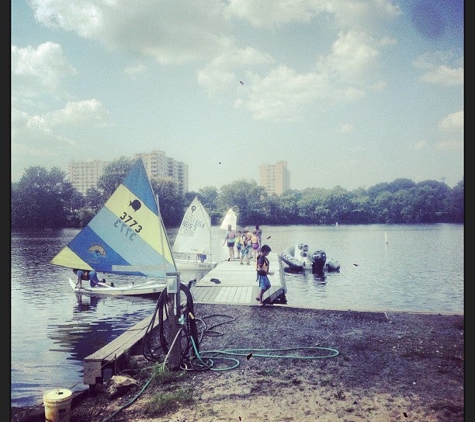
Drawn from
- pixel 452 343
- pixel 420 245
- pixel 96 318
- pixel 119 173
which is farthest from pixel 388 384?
pixel 119 173

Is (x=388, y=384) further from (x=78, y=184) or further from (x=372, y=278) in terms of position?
(x=78, y=184)

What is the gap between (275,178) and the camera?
299 feet

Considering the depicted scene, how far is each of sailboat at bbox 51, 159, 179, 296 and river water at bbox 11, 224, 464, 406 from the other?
2274 millimetres

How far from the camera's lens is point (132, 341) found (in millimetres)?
7000

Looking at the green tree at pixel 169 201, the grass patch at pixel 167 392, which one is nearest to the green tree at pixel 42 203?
the green tree at pixel 169 201

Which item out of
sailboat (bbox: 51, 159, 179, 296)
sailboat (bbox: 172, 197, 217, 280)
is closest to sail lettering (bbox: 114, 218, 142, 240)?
sailboat (bbox: 51, 159, 179, 296)

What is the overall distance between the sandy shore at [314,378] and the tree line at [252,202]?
16.2ft

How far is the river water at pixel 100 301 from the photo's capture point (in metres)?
9.05

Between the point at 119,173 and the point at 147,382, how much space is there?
39.3 metres

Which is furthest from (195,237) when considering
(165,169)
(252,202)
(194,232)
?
(252,202)

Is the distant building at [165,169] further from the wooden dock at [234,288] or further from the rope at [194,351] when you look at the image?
the rope at [194,351]

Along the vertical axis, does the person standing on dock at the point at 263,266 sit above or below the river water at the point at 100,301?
above

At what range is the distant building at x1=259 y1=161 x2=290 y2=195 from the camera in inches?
3423

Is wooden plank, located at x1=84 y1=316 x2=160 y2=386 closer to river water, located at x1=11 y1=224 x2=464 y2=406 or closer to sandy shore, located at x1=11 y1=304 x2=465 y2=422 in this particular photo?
sandy shore, located at x1=11 y1=304 x2=465 y2=422
